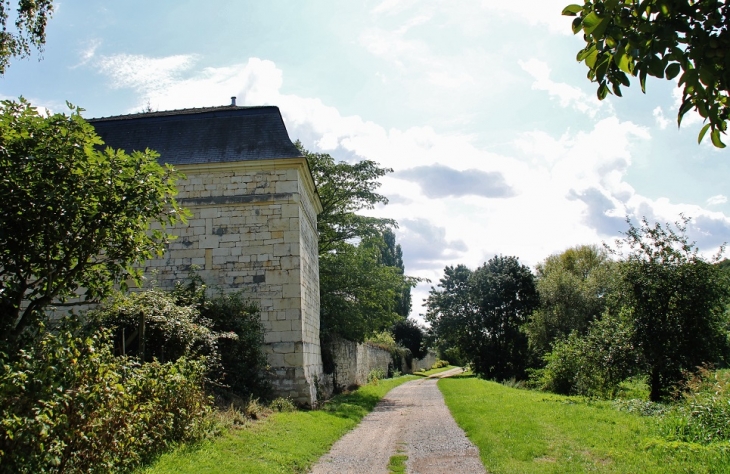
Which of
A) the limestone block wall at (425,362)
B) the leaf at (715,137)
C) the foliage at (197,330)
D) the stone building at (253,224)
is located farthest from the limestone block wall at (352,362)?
the limestone block wall at (425,362)

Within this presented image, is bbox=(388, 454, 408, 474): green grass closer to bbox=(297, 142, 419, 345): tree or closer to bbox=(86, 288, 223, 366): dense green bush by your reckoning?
bbox=(86, 288, 223, 366): dense green bush

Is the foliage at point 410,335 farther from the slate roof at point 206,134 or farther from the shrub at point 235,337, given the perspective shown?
the shrub at point 235,337

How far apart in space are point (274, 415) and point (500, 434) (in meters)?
4.17

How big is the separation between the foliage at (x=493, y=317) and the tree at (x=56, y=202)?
25.0 meters

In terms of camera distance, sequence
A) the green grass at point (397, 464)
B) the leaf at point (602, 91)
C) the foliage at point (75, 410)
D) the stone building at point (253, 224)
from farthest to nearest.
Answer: the stone building at point (253, 224), the green grass at point (397, 464), the foliage at point (75, 410), the leaf at point (602, 91)

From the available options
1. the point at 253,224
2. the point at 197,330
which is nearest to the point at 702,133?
the point at 197,330

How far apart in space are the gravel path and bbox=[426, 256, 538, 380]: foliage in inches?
663

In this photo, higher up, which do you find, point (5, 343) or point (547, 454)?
point (5, 343)

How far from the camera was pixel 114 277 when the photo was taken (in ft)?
18.0

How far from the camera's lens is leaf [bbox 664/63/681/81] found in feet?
6.98

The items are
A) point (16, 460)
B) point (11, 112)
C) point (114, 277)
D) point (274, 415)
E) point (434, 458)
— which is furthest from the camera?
point (274, 415)

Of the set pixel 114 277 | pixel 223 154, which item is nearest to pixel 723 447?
pixel 114 277

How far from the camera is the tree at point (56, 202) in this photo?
464cm

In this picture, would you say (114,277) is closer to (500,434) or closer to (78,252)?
(78,252)
